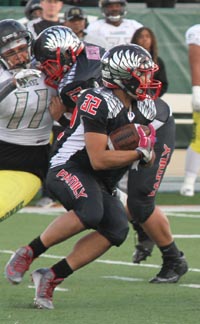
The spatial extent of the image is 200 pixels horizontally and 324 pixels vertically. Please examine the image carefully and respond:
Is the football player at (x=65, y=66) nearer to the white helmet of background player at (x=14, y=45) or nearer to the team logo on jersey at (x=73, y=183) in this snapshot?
the white helmet of background player at (x=14, y=45)

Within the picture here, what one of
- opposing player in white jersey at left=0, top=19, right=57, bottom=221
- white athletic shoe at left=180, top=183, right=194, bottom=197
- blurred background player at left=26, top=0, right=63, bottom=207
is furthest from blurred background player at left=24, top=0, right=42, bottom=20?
opposing player in white jersey at left=0, top=19, right=57, bottom=221

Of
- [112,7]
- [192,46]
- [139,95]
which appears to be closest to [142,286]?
[139,95]

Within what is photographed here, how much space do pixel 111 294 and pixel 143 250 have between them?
1.03 metres

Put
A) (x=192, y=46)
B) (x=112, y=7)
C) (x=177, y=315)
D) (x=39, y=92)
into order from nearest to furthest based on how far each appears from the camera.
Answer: (x=177, y=315) → (x=39, y=92) → (x=192, y=46) → (x=112, y=7)

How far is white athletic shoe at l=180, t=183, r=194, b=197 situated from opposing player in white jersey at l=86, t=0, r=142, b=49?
1582mm

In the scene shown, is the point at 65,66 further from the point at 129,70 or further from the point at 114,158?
the point at 114,158

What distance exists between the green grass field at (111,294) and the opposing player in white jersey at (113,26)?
3.16m

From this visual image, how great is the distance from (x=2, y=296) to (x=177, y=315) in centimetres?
117

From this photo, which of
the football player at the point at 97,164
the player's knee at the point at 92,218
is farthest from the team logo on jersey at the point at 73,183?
the player's knee at the point at 92,218

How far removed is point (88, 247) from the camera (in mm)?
6332

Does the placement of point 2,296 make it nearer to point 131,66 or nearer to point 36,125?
point 36,125

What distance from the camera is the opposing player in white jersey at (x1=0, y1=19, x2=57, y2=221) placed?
6.93 metres

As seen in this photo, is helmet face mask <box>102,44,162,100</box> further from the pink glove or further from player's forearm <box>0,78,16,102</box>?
player's forearm <box>0,78,16,102</box>

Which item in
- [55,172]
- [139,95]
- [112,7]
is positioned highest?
[139,95]
